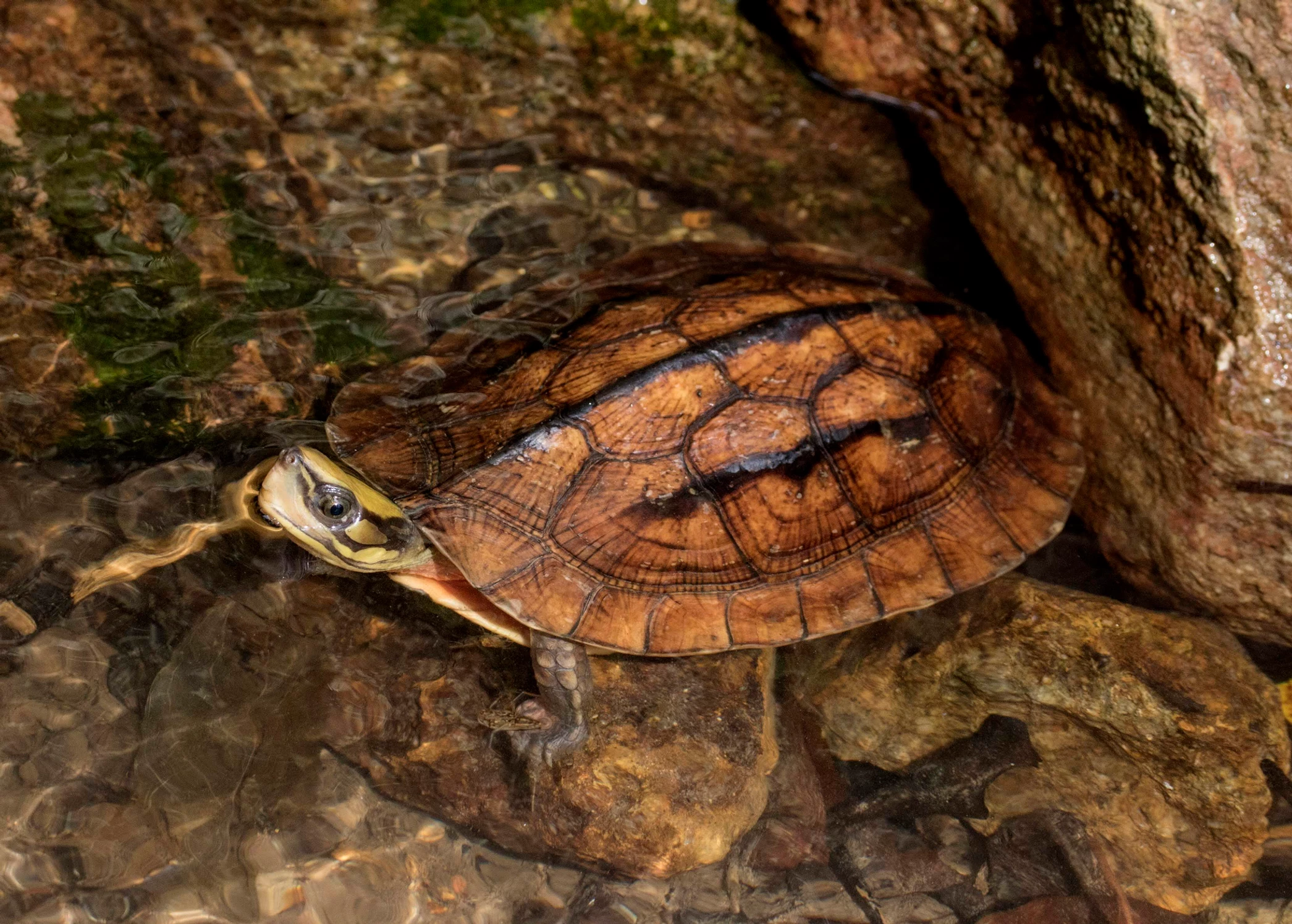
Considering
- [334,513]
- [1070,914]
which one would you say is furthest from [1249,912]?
[334,513]

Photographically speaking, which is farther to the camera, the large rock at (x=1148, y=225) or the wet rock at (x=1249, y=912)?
the wet rock at (x=1249, y=912)

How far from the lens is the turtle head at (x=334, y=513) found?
255cm

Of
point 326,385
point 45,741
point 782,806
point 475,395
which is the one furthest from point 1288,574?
point 45,741

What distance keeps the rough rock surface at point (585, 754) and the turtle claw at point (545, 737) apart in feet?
0.12

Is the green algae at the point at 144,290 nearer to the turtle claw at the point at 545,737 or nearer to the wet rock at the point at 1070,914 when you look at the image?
the turtle claw at the point at 545,737

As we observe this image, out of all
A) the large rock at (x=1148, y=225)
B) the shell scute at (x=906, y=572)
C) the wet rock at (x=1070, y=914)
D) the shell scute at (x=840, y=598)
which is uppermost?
the large rock at (x=1148, y=225)

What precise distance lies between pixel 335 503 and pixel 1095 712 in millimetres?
2496

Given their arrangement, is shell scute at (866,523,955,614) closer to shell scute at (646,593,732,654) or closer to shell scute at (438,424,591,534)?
shell scute at (646,593,732,654)

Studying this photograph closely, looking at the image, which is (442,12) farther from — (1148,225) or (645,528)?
(1148,225)

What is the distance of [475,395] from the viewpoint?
293 centimetres

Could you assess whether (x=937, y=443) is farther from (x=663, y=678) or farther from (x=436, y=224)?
(x=436, y=224)

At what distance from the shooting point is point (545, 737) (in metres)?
2.83

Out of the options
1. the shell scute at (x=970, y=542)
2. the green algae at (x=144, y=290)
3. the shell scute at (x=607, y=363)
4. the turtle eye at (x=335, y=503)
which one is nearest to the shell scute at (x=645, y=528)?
the shell scute at (x=607, y=363)

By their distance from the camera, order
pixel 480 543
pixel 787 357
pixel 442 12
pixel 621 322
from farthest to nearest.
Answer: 1. pixel 442 12
2. pixel 621 322
3. pixel 787 357
4. pixel 480 543
